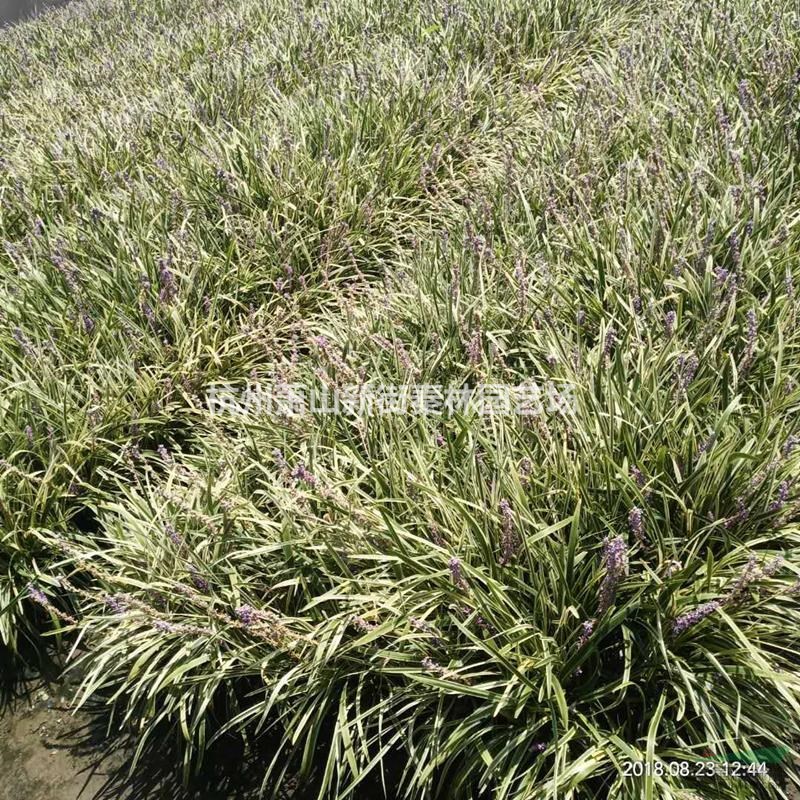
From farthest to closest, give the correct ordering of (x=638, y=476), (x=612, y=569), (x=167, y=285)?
(x=167, y=285) < (x=638, y=476) < (x=612, y=569)

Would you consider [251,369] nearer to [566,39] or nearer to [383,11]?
[566,39]

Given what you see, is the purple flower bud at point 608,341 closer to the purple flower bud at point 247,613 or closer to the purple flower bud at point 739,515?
the purple flower bud at point 739,515

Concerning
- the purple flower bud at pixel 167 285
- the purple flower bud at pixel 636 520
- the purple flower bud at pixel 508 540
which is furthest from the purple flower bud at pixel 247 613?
the purple flower bud at pixel 167 285

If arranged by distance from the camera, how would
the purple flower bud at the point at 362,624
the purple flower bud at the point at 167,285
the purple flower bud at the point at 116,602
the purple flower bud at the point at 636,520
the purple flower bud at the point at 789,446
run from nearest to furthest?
the purple flower bud at the point at 636,520 → the purple flower bud at the point at 789,446 → the purple flower bud at the point at 362,624 → the purple flower bud at the point at 116,602 → the purple flower bud at the point at 167,285

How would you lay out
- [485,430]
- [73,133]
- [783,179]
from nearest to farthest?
[485,430], [783,179], [73,133]

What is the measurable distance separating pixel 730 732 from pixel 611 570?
66 cm

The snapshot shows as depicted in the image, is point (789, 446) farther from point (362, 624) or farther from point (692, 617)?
point (362, 624)

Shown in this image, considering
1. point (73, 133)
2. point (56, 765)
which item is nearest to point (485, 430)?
point (56, 765)

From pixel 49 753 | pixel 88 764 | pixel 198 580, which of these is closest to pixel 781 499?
pixel 198 580

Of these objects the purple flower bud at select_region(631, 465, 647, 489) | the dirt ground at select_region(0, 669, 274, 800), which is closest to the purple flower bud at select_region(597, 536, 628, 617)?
the purple flower bud at select_region(631, 465, 647, 489)

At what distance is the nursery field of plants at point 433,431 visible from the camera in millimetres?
2088

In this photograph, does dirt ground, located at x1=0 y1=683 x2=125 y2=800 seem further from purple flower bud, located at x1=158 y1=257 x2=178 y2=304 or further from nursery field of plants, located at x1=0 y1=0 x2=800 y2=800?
purple flower bud, located at x1=158 y1=257 x2=178 y2=304

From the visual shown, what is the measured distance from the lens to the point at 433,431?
9.01ft

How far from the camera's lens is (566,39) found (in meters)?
6.27
